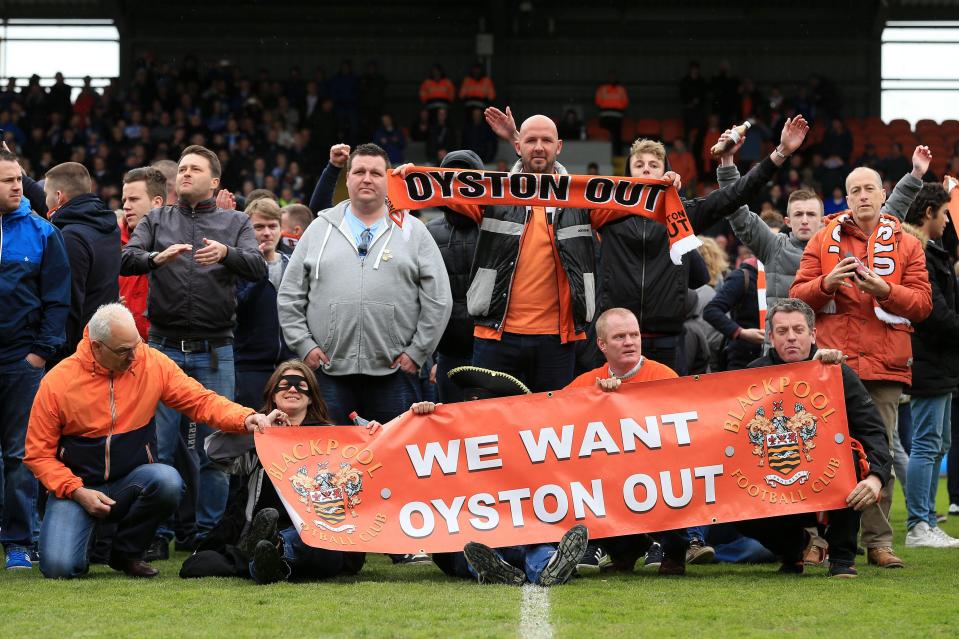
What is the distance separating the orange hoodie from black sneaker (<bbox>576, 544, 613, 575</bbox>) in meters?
1.89

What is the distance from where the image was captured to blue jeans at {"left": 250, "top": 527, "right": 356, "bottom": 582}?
6.80 metres

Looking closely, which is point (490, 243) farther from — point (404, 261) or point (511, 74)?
point (511, 74)

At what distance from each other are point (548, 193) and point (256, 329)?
2.52m

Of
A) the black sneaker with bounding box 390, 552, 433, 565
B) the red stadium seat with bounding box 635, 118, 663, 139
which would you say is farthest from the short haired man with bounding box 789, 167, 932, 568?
the red stadium seat with bounding box 635, 118, 663, 139

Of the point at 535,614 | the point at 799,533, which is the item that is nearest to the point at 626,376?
the point at 799,533

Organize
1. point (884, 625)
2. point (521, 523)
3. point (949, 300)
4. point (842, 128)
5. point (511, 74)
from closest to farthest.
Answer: point (884, 625) < point (521, 523) < point (949, 300) < point (842, 128) < point (511, 74)

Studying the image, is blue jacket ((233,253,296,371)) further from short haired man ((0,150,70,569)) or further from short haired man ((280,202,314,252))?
short haired man ((0,150,70,569))

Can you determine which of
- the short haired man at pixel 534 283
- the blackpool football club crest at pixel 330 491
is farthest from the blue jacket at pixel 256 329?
the blackpool football club crest at pixel 330 491

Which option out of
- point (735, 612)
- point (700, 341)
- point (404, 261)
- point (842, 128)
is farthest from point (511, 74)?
point (735, 612)

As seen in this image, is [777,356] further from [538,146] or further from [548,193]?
[538,146]

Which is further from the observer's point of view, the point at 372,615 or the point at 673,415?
the point at 673,415

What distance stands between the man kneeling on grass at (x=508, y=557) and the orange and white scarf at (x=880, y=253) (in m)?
1.91

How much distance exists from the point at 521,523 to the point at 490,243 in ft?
5.22

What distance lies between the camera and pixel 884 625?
5.52m
